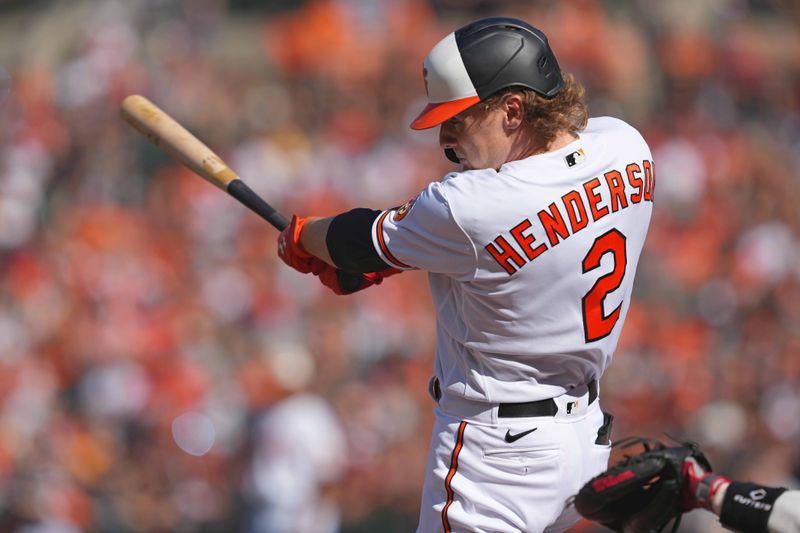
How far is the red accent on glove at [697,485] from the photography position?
2801mm

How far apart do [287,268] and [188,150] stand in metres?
3.69

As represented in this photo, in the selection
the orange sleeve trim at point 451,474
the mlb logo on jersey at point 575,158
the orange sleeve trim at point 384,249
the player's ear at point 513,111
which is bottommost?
the orange sleeve trim at point 451,474

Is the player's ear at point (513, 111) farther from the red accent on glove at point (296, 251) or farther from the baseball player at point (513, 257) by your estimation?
the red accent on glove at point (296, 251)

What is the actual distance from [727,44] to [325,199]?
3.85 meters

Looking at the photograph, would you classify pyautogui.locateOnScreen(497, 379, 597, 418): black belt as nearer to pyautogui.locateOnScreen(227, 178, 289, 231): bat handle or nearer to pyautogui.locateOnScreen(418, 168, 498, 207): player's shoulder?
pyautogui.locateOnScreen(418, 168, 498, 207): player's shoulder

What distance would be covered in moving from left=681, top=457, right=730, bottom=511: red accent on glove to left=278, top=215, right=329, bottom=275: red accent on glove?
43.4 inches

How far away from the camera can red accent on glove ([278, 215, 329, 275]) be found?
3.03 metres

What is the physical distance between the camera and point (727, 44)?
918 cm

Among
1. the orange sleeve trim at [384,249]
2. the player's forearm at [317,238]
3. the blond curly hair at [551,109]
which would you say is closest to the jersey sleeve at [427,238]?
the orange sleeve trim at [384,249]

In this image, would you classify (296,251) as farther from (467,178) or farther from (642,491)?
(642,491)

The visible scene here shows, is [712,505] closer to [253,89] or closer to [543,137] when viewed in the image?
[543,137]

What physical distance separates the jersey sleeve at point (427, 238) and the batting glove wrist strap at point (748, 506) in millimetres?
843

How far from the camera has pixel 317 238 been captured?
2.94 m

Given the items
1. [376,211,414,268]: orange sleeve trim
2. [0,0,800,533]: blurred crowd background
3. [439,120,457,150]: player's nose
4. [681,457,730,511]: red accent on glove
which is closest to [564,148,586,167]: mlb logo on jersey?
[439,120,457,150]: player's nose
